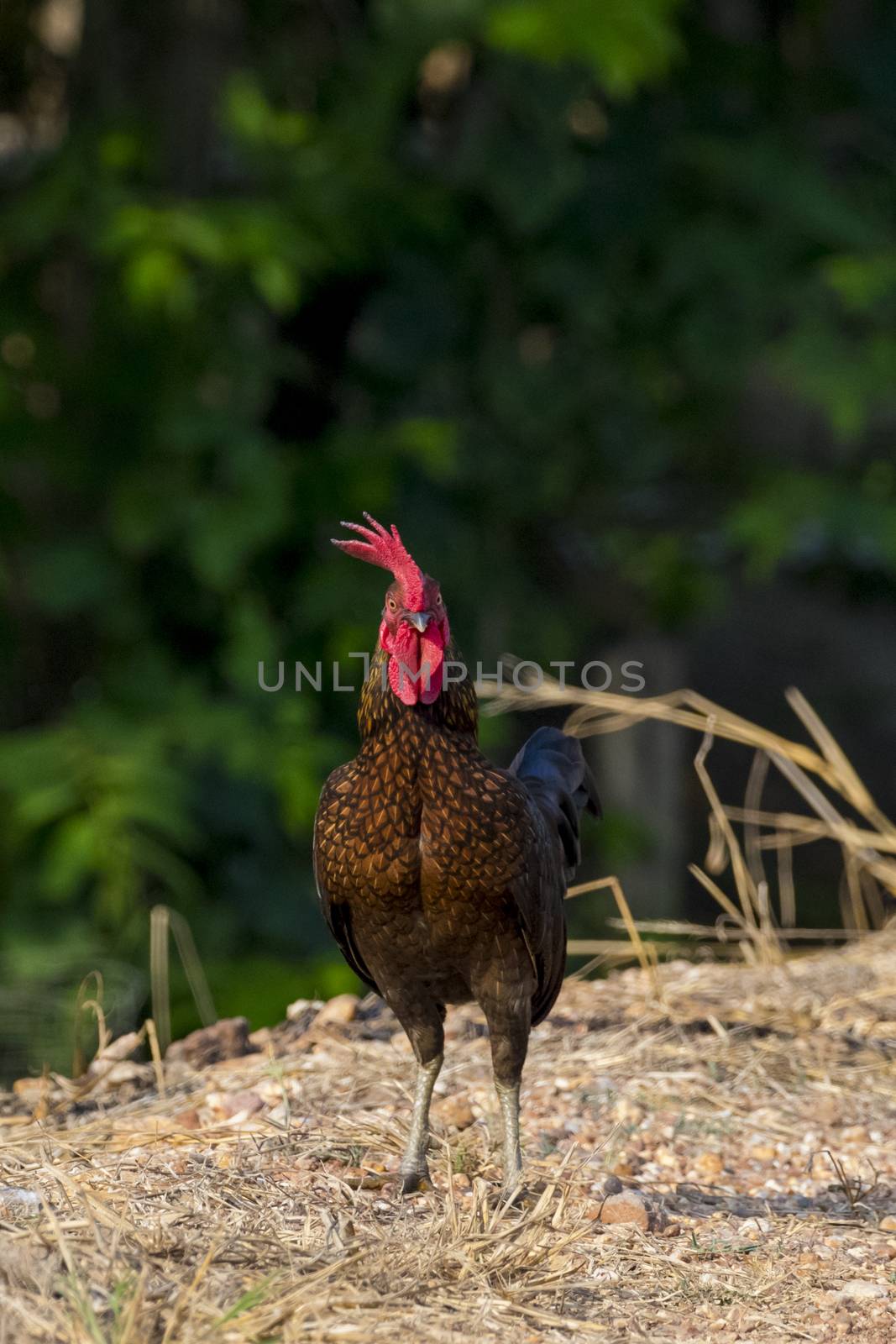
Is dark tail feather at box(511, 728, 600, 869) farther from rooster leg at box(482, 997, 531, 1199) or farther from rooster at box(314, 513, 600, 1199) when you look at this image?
rooster leg at box(482, 997, 531, 1199)

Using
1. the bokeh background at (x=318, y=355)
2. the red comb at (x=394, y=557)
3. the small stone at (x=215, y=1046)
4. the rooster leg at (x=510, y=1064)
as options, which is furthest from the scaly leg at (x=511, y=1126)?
the bokeh background at (x=318, y=355)

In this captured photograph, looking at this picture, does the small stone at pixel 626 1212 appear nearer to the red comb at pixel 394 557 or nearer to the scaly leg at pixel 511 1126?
the scaly leg at pixel 511 1126

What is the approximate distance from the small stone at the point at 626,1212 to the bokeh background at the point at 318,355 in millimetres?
2187

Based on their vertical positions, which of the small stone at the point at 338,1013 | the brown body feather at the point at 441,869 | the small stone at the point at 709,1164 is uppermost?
the brown body feather at the point at 441,869

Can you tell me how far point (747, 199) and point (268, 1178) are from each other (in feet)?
16.1

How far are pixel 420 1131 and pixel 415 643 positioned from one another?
103 cm

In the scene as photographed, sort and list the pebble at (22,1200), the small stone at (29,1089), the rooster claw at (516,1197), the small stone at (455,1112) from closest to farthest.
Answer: the pebble at (22,1200)
the rooster claw at (516,1197)
the small stone at (455,1112)
the small stone at (29,1089)

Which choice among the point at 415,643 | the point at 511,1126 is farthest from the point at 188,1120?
the point at 415,643

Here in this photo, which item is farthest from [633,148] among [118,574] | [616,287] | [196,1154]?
[196,1154]

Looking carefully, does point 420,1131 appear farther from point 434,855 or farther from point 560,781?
point 560,781

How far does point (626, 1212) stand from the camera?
2947 mm

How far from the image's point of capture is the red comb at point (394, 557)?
273 centimetres

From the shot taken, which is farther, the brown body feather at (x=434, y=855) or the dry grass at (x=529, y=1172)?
the brown body feather at (x=434, y=855)

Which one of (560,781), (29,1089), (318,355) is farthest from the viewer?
(318,355)
